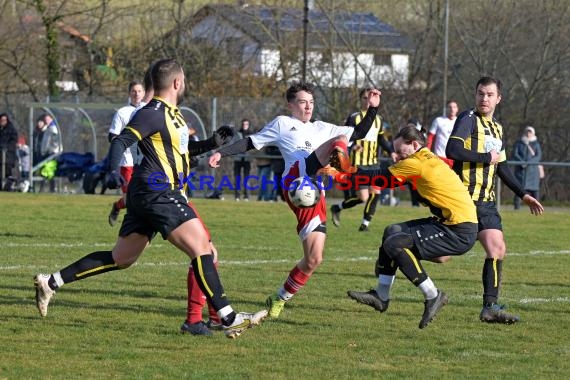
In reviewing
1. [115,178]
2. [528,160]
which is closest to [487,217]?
[115,178]

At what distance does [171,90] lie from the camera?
7.43 m

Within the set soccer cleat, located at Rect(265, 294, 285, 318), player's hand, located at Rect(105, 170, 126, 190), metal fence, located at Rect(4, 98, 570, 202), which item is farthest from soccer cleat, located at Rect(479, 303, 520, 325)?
metal fence, located at Rect(4, 98, 570, 202)

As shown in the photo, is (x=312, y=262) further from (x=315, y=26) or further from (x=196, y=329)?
(x=315, y=26)

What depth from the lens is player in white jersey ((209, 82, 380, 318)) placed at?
27.3 ft

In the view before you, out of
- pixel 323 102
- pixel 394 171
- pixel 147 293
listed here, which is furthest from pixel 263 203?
pixel 394 171

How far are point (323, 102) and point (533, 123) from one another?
218 inches

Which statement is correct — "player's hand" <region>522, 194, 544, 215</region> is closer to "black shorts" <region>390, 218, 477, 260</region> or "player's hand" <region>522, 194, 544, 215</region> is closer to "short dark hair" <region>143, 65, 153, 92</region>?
"black shorts" <region>390, 218, 477, 260</region>

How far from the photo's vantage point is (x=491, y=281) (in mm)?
8516

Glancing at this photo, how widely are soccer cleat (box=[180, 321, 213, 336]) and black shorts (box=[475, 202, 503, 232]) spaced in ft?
7.53

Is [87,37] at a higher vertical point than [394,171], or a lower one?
higher

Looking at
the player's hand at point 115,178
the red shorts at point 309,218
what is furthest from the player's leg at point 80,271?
the red shorts at point 309,218

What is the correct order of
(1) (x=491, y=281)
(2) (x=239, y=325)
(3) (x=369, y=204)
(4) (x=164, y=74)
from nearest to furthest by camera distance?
(2) (x=239, y=325) < (4) (x=164, y=74) < (1) (x=491, y=281) < (3) (x=369, y=204)

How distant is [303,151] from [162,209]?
6.13 ft

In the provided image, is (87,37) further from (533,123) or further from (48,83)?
(533,123)
